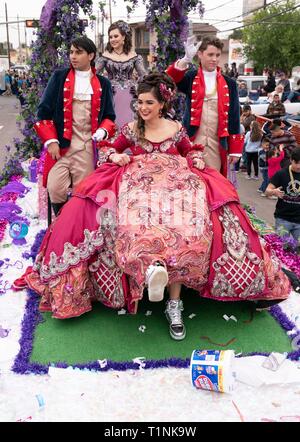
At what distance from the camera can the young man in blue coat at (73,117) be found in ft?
14.6

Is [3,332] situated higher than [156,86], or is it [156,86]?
[156,86]

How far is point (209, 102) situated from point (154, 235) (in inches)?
78.0

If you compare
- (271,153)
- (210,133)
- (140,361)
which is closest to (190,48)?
(210,133)

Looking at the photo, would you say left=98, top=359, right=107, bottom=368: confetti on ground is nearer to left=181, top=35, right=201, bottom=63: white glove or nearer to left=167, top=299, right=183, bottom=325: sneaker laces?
left=167, top=299, right=183, bottom=325: sneaker laces

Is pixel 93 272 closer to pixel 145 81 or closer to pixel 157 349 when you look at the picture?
pixel 157 349

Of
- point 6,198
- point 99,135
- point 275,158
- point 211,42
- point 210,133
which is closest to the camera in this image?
point 99,135

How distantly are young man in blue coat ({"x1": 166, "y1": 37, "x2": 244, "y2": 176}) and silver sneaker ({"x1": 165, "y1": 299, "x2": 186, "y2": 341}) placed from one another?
183 centimetres

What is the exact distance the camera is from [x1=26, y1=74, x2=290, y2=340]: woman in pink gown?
3.31 meters

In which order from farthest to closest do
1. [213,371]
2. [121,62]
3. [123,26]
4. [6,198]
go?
[6,198]
[121,62]
[123,26]
[213,371]

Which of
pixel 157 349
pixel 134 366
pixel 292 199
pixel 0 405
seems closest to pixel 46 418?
pixel 0 405

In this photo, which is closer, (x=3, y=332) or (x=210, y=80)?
(x=3, y=332)

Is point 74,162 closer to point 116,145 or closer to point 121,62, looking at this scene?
point 116,145

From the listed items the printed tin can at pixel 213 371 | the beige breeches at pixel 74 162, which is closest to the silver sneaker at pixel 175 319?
the printed tin can at pixel 213 371

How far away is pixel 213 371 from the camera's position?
2.89 metres
